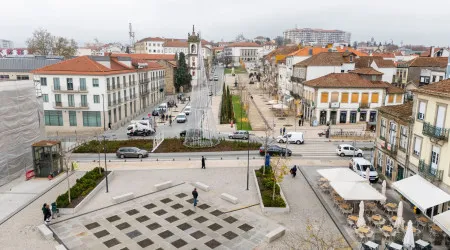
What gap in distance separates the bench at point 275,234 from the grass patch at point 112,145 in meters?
21.8

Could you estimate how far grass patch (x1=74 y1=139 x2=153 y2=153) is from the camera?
36438mm

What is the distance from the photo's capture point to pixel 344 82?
161 ft

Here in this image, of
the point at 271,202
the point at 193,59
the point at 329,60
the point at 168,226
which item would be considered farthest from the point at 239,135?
the point at 193,59

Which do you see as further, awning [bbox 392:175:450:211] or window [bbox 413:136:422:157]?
window [bbox 413:136:422:157]

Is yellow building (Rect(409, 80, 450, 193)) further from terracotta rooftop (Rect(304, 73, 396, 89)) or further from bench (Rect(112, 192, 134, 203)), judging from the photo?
terracotta rooftop (Rect(304, 73, 396, 89))

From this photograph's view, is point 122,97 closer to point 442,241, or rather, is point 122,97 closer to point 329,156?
point 329,156

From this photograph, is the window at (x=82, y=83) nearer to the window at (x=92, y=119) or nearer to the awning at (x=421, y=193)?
the window at (x=92, y=119)

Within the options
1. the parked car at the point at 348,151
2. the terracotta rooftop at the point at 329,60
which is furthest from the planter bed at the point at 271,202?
the terracotta rooftop at the point at 329,60

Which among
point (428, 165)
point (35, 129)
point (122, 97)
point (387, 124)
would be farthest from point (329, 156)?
point (122, 97)

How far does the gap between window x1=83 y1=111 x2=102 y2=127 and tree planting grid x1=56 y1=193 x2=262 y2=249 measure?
2769 centimetres

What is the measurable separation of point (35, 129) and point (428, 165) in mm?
32927

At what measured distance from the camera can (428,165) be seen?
2142 cm

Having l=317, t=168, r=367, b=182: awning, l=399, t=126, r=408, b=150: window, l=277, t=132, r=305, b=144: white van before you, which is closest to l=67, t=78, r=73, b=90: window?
l=277, t=132, r=305, b=144: white van

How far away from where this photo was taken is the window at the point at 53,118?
4741cm
